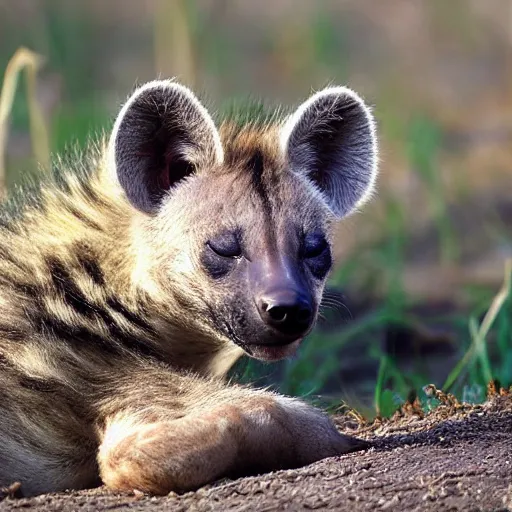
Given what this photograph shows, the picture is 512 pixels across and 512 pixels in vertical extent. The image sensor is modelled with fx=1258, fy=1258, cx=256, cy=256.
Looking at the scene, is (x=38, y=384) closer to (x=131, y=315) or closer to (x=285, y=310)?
(x=131, y=315)

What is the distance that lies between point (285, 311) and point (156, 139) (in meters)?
0.81

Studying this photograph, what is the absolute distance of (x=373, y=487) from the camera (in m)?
3.00

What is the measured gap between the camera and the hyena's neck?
3.57m

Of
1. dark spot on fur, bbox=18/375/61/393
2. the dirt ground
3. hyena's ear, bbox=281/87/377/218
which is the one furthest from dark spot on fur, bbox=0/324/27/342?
hyena's ear, bbox=281/87/377/218

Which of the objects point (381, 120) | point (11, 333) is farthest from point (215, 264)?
point (381, 120)

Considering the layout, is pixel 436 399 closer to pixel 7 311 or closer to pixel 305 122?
pixel 305 122

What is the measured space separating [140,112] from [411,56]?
9690 mm

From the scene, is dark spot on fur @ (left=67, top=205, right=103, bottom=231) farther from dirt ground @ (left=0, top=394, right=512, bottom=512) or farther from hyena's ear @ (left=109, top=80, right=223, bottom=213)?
dirt ground @ (left=0, top=394, right=512, bottom=512)

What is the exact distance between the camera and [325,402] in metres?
4.57

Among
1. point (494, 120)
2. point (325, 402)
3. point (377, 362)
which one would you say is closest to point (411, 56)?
point (494, 120)

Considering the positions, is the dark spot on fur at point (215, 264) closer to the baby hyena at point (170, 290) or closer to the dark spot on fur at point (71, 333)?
the baby hyena at point (170, 290)

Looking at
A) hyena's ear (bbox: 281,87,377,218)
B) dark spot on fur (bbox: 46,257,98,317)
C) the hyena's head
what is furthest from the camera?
hyena's ear (bbox: 281,87,377,218)

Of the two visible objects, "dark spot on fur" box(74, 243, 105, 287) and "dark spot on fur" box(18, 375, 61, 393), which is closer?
"dark spot on fur" box(18, 375, 61, 393)

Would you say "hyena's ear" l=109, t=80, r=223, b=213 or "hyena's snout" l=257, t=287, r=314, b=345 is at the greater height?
"hyena's ear" l=109, t=80, r=223, b=213
